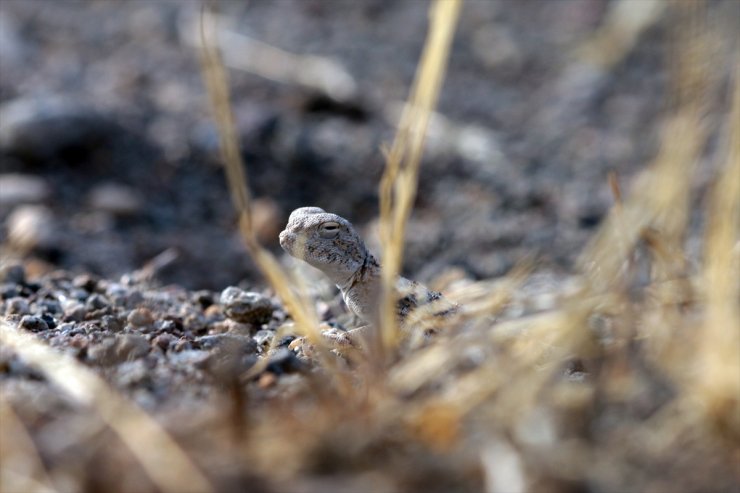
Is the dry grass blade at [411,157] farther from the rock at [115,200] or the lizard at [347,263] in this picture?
the rock at [115,200]

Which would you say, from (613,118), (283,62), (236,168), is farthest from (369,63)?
(236,168)

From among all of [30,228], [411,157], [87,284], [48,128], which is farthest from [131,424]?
[48,128]

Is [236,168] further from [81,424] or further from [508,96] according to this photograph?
[508,96]

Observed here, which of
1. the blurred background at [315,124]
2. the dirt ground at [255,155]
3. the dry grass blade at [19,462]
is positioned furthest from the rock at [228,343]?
the blurred background at [315,124]

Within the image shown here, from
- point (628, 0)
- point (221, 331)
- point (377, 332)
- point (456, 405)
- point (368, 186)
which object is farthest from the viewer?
point (628, 0)

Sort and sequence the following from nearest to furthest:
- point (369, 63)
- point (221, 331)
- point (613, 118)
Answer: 1. point (221, 331)
2. point (613, 118)
3. point (369, 63)

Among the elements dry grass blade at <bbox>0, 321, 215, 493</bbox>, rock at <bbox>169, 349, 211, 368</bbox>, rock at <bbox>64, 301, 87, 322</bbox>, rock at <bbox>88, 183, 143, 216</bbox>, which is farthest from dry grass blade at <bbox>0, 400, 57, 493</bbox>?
rock at <bbox>88, 183, 143, 216</bbox>

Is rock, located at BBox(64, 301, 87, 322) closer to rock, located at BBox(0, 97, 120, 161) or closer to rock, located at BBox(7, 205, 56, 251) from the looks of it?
rock, located at BBox(7, 205, 56, 251)
